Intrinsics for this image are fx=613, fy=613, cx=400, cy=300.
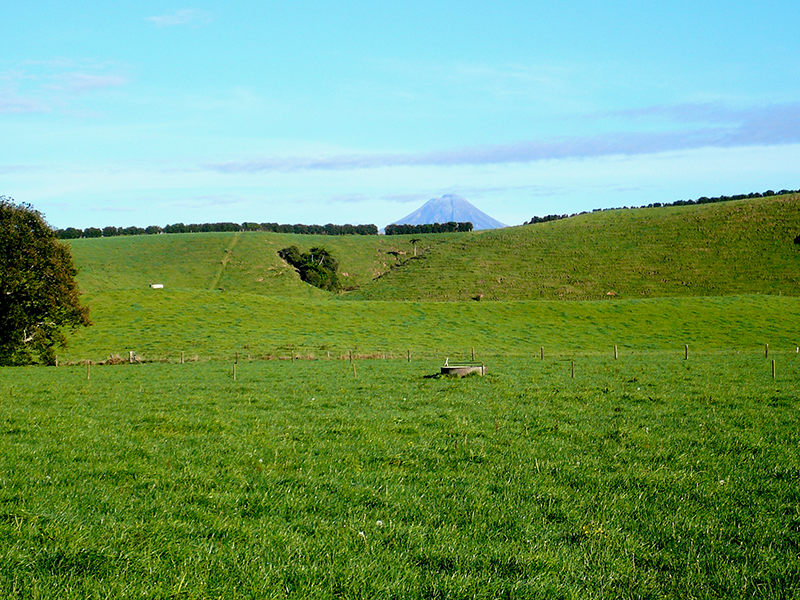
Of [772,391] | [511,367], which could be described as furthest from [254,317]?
[772,391]

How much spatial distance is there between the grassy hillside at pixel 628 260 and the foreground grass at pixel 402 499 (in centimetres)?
8553

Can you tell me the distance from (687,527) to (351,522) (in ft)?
16.8

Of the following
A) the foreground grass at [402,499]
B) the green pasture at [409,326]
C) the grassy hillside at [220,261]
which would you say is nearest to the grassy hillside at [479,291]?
the green pasture at [409,326]

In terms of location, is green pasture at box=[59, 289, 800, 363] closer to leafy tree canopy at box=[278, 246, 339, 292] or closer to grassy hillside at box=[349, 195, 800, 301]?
grassy hillside at box=[349, 195, 800, 301]

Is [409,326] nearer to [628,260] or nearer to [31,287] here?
[31,287]

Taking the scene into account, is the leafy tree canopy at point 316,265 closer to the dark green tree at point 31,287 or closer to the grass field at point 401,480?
the dark green tree at point 31,287

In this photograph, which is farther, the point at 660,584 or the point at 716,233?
the point at 716,233

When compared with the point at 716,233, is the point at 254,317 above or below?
below

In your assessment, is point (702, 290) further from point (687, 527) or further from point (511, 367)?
point (687, 527)

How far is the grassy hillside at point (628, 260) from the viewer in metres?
102

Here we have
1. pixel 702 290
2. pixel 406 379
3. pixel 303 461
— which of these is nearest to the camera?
pixel 303 461

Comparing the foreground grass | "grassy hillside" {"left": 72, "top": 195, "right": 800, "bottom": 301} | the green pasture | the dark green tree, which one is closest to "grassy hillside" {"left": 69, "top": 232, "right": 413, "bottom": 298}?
"grassy hillside" {"left": 72, "top": 195, "right": 800, "bottom": 301}

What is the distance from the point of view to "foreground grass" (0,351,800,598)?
739cm

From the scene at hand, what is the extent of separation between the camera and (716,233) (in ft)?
405
